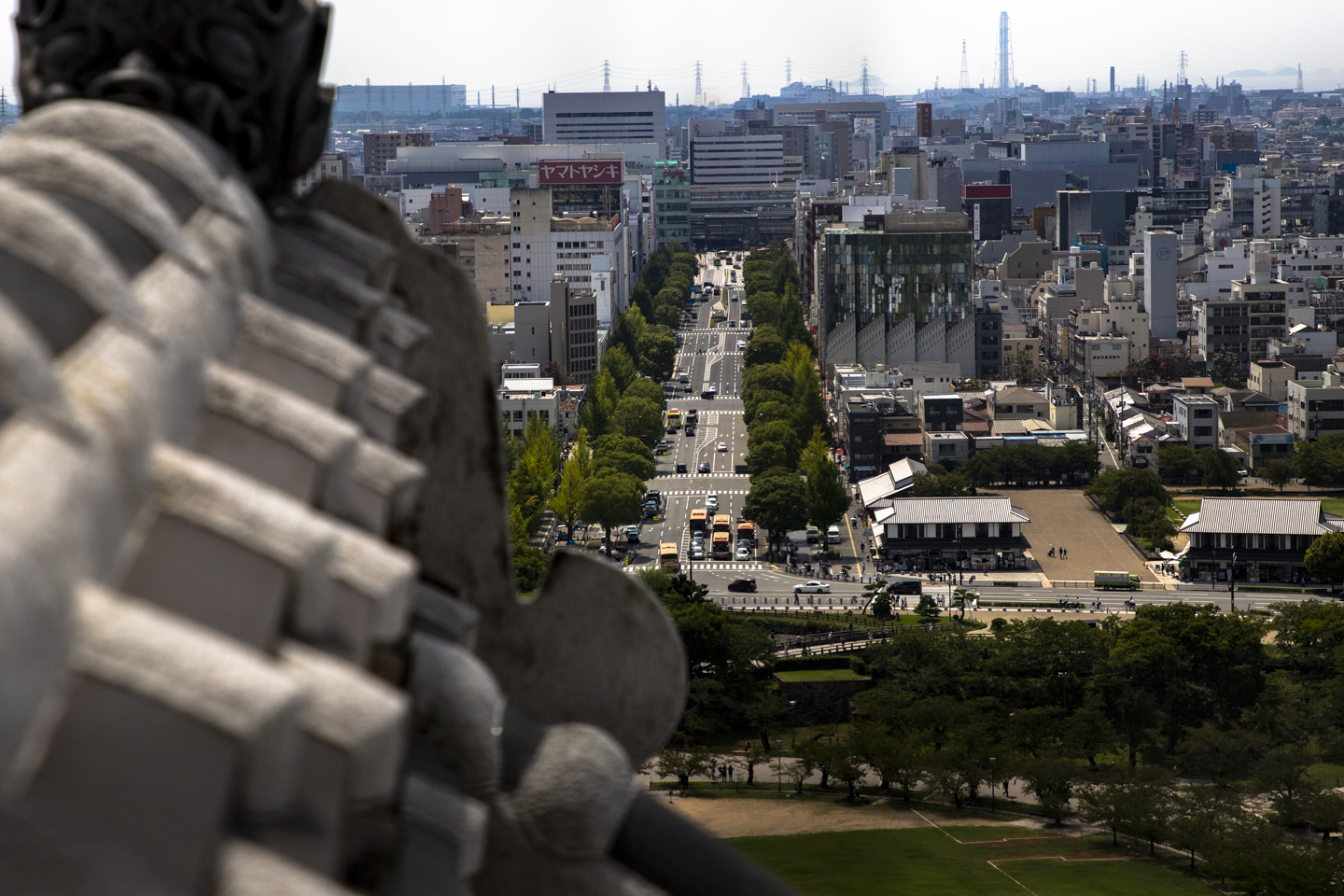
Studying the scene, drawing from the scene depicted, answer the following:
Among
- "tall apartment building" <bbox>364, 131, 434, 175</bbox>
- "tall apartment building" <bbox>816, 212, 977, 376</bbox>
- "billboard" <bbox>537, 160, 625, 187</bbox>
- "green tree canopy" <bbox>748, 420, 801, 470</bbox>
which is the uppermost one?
"tall apartment building" <bbox>364, 131, 434, 175</bbox>

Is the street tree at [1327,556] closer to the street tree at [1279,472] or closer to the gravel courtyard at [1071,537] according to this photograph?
the gravel courtyard at [1071,537]

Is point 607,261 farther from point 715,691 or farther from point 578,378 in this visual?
point 715,691

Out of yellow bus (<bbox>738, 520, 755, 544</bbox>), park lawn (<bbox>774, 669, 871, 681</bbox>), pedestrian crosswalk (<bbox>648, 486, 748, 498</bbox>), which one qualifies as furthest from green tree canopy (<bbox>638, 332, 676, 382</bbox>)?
park lawn (<bbox>774, 669, 871, 681</bbox>)

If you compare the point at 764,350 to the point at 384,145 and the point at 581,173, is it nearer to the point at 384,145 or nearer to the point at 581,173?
the point at 581,173

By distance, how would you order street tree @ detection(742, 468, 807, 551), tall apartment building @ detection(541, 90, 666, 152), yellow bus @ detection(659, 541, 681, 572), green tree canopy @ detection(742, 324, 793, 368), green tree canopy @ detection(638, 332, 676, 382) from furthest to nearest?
1. tall apartment building @ detection(541, 90, 666, 152)
2. green tree canopy @ detection(638, 332, 676, 382)
3. green tree canopy @ detection(742, 324, 793, 368)
4. street tree @ detection(742, 468, 807, 551)
5. yellow bus @ detection(659, 541, 681, 572)

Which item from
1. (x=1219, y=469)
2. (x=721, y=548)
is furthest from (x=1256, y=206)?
(x=721, y=548)

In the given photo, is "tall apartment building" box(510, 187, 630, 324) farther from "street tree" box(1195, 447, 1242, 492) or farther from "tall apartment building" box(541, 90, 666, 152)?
"tall apartment building" box(541, 90, 666, 152)

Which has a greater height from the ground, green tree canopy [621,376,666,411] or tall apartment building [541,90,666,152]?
tall apartment building [541,90,666,152]
